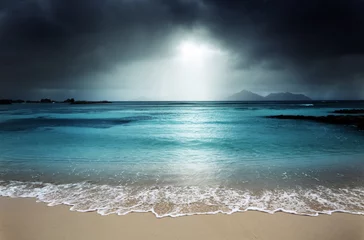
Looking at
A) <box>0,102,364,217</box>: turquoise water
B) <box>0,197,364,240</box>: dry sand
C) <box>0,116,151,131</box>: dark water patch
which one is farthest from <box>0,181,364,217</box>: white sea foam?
<box>0,116,151,131</box>: dark water patch

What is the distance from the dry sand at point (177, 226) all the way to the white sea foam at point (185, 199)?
29cm

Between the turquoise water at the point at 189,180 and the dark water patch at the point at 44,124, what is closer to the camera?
the turquoise water at the point at 189,180

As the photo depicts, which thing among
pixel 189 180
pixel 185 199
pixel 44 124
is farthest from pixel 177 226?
pixel 44 124

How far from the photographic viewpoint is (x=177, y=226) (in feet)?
14.5

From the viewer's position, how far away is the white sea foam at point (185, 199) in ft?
16.9

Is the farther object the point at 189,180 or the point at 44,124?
the point at 44,124

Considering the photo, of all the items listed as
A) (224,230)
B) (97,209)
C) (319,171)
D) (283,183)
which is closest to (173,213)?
(224,230)

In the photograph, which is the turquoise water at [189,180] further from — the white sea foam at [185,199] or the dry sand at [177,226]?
the dry sand at [177,226]

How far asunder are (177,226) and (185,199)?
1.38 meters

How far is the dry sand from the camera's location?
4.12 m

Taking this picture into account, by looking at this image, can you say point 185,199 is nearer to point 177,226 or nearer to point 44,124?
point 177,226

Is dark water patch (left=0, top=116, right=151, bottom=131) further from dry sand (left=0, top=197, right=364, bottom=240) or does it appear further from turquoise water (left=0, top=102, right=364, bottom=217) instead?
dry sand (left=0, top=197, right=364, bottom=240)

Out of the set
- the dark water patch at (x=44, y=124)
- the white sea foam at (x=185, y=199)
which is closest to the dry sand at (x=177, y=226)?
the white sea foam at (x=185, y=199)

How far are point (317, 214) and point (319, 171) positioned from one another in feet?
13.5
